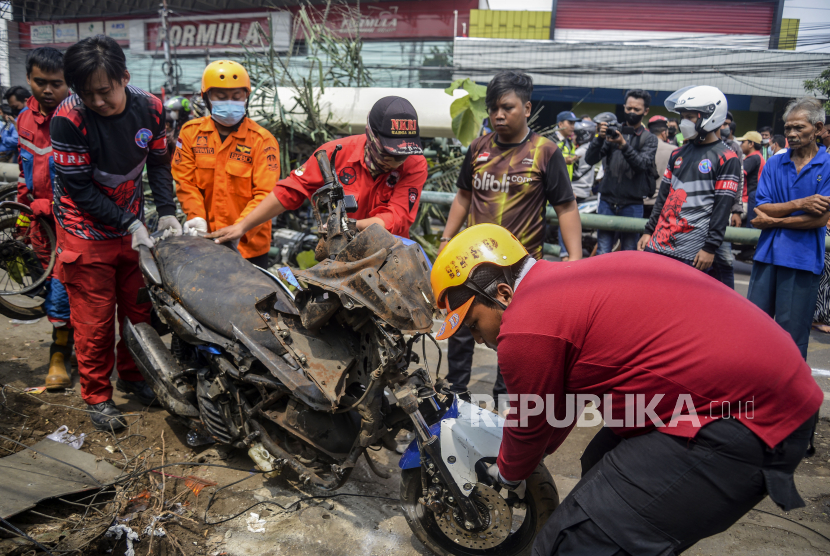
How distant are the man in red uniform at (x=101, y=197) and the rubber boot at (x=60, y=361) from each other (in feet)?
1.98

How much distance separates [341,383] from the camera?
2.55 metres

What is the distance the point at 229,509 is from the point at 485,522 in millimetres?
1378

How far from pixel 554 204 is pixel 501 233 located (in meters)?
1.78

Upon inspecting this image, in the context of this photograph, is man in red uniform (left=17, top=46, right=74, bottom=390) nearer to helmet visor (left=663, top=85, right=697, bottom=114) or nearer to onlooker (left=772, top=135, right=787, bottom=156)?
helmet visor (left=663, top=85, right=697, bottom=114)

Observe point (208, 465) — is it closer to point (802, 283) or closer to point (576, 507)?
point (576, 507)

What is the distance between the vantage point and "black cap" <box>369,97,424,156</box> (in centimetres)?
298

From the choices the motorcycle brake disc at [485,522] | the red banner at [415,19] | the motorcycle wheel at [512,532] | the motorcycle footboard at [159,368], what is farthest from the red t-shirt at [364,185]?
the red banner at [415,19]

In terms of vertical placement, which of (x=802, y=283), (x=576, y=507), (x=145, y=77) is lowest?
(x=576, y=507)

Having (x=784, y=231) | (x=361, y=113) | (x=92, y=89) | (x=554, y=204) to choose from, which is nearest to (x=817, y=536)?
(x=784, y=231)

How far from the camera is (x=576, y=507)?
→ 1802 mm

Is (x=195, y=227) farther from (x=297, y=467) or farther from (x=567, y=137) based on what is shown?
(x=567, y=137)

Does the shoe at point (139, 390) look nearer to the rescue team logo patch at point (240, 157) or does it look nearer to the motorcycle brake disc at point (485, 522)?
the rescue team logo patch at point (240, 157)

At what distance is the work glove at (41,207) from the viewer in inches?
171

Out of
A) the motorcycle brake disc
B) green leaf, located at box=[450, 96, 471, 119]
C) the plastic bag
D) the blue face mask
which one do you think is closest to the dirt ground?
the plastic bag
